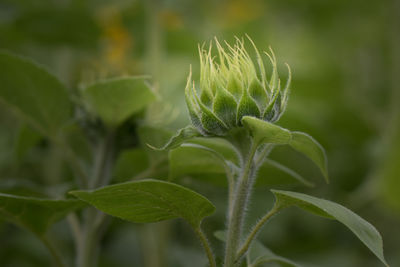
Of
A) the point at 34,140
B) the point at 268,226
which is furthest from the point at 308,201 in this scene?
the point at 268,226

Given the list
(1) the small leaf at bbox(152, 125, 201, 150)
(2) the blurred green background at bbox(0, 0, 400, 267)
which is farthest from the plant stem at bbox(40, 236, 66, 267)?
(1) the small leaf at bbox(152, 125, 201, 150)

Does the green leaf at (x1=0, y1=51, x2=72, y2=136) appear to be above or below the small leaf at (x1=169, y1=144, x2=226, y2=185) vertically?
above

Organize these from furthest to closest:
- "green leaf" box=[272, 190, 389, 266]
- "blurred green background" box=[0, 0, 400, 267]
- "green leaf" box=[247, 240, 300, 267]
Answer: "blurred green background" box=[0, 0, 400, 267]
"green leaf" box=[247, 240, 300, 267]
"green leaf" box=[272, 190, 389, 266]

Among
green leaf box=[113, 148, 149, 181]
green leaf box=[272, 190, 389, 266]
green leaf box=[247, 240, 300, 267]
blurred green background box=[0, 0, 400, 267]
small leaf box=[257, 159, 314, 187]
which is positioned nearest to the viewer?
green leaf box=[272, 190, 389, 266]

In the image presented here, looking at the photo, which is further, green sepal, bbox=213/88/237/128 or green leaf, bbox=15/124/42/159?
green leaf, bbox=15/124/42/159

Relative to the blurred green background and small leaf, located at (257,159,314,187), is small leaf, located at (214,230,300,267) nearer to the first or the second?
small leaf, located at (257,159,314,187)

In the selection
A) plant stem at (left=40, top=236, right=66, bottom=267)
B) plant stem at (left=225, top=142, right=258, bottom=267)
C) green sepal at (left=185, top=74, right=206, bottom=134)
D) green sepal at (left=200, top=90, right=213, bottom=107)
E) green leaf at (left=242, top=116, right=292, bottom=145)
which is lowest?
plant stem at (left=40, top=236, right=66, bottom=267)

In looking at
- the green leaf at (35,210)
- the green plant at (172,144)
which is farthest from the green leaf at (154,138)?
the green leaf at (35,210)

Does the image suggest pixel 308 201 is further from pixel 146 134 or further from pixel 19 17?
pixel 19 17
